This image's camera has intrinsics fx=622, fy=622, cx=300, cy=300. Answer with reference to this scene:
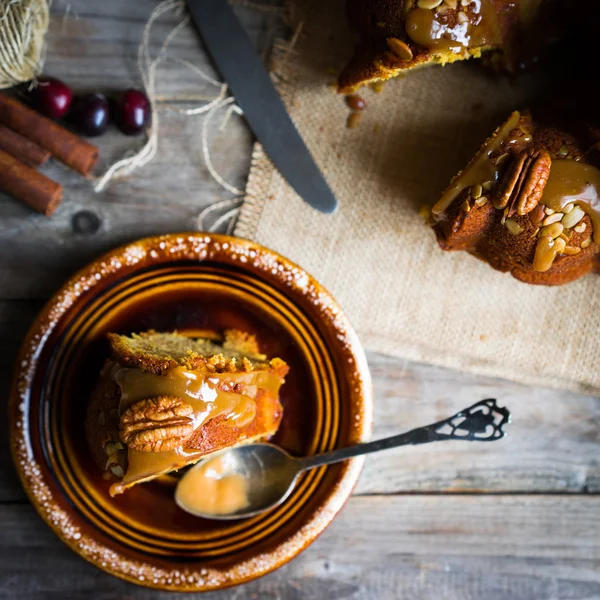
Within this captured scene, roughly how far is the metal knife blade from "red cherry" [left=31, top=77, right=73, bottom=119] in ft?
1.64

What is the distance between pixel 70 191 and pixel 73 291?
1.34ft

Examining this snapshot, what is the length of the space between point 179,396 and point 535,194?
111 centimetres

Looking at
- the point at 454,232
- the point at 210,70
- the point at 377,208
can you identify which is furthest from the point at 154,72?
the point at 454,232

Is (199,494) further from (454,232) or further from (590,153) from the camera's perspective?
(590,153)

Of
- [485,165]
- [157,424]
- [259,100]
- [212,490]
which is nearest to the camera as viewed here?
[157,424]

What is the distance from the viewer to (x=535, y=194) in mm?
1716

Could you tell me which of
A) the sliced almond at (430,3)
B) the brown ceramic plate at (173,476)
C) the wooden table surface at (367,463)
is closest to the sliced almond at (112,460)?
the brown ceramic plate at (173,476)

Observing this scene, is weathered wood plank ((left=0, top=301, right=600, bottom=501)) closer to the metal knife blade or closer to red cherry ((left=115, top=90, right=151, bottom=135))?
the metal knife blade

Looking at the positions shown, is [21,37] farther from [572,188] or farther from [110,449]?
[572,188]

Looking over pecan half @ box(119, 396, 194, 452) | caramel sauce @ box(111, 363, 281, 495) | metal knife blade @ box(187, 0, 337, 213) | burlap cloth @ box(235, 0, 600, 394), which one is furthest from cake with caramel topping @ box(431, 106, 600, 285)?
pecan half @ box(119, 396, 194, 452)

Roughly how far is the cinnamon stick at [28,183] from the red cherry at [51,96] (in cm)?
20

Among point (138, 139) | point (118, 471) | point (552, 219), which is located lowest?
point (118, 471)

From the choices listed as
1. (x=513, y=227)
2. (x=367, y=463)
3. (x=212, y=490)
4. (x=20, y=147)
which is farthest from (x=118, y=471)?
(x=513, y=227)

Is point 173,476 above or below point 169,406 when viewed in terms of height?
below
